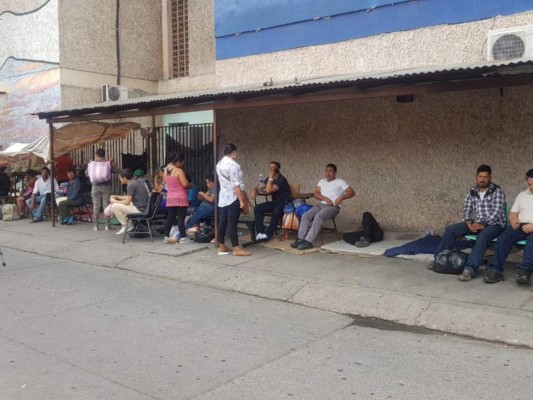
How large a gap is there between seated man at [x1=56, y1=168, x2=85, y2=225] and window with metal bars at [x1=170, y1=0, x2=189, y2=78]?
17.9 feet

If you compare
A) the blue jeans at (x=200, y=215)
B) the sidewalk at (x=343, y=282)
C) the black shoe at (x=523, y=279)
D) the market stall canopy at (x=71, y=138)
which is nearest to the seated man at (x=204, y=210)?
the blue jeans at (x=200, y=215)

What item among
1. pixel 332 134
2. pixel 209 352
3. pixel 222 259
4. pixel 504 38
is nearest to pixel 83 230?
pixel 222 259

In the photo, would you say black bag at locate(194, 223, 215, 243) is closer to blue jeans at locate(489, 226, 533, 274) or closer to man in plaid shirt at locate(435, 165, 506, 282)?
Answer: man in plaid shirt at locate(435, 165, 506, 282)

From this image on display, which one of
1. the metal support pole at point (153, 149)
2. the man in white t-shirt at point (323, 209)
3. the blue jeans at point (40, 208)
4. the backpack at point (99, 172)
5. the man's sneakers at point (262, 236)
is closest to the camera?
the man in white t-shirt at point (323, 209)

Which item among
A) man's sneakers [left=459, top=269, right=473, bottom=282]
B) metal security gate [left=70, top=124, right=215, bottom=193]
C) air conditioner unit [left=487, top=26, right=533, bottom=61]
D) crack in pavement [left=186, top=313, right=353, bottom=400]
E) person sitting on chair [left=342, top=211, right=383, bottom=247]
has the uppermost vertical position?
air conditioner unit [left=487, top=26, right=533, bottom=61]

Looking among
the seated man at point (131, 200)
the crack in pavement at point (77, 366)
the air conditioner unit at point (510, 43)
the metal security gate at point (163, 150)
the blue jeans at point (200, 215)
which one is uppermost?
the air conditioner unit at point (510, 43)

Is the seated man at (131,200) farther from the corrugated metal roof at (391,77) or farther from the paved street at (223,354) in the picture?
the paved street at (223,354)


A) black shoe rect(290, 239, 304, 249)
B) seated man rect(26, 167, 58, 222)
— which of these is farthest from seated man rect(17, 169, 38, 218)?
black shoe rect(290, 239, 304, 249)

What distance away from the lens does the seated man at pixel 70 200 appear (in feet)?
39.8

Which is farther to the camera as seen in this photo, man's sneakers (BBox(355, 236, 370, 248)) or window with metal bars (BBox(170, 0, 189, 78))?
window with metal bars (BBox(170, 0, 189, 78))

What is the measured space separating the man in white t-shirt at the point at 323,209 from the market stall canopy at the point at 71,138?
642cm

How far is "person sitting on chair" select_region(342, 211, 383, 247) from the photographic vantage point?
8.66 m

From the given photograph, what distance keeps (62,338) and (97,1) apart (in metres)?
12.6

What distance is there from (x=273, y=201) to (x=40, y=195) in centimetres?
683
